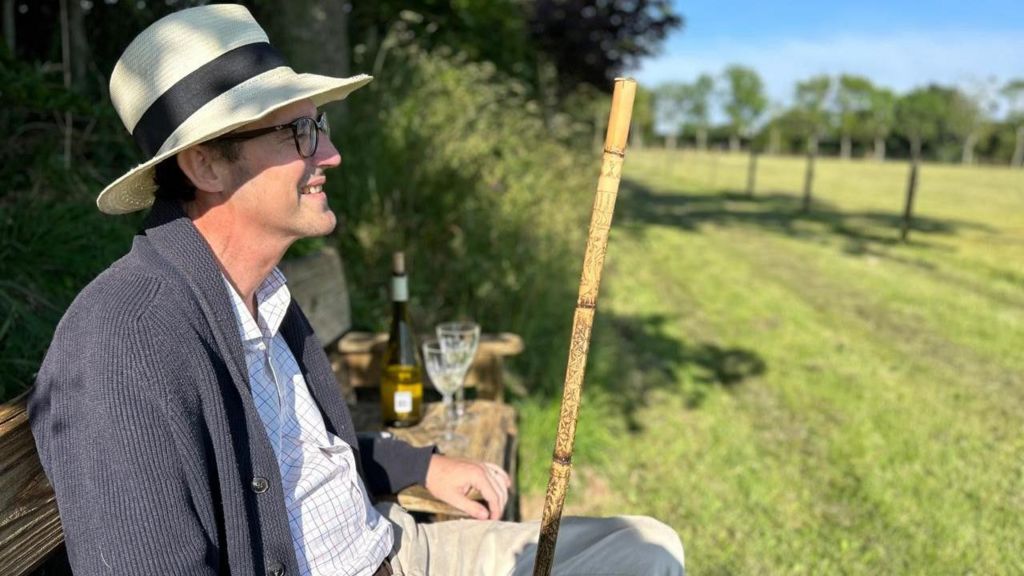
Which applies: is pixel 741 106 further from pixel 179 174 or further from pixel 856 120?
pixel 179 174

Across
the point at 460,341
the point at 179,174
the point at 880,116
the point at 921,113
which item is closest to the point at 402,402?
the point at 460,341

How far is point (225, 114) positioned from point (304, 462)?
77 cm

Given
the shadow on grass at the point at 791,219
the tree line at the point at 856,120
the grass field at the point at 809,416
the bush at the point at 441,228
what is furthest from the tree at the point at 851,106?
the bush at the point at 441,228

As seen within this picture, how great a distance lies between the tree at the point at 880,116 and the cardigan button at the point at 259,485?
78660 millimetres

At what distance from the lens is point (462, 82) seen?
260 inches

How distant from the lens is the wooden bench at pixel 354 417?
142cm

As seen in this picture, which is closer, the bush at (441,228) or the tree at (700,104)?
the bush at (441,228)

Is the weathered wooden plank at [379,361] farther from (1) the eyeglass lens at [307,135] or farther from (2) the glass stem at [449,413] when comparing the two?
(1) the eyeglass lens at [307,135]

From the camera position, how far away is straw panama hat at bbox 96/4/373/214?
1.57m

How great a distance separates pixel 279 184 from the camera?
5.57ft

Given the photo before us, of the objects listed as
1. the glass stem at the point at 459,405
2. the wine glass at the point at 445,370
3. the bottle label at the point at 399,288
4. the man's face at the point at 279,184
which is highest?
the man's face at the point at 279,184

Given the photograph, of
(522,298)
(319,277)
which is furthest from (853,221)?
(319,277)

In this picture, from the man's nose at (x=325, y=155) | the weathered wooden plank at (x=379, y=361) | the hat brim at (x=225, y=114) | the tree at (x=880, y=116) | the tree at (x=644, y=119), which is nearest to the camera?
the hat brim at (x=225, y=114)

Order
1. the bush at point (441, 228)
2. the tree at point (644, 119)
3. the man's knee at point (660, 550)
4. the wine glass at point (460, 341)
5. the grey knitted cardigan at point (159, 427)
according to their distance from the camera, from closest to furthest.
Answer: the grey knitted cardigan at point (159, 427) → the man's knee at point (660, 550) → the wine glass at point (460, 341) → the bush at point (441, 228) → the tree at point (644, 119)
